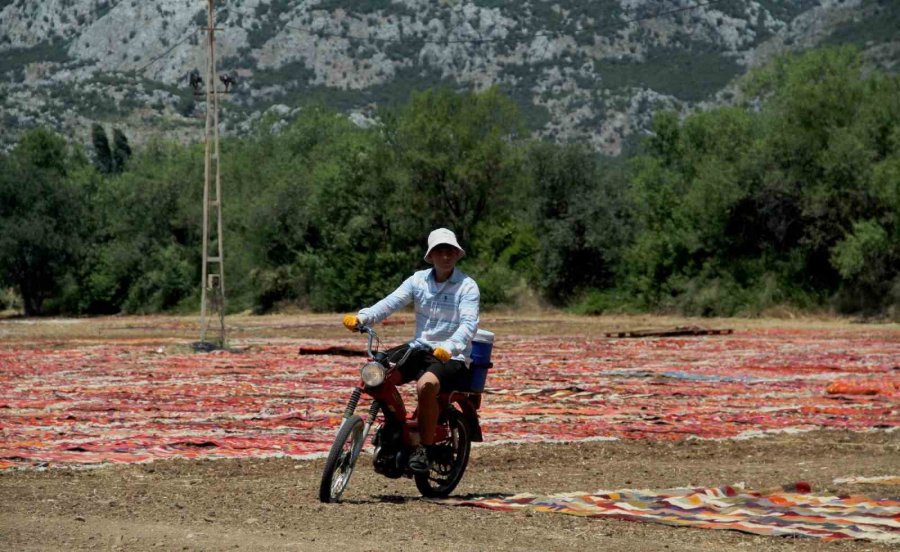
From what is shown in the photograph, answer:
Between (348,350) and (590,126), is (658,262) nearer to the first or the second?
(348,350)

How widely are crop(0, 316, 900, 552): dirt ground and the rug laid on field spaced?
0.21 m

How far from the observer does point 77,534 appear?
902 centimetres

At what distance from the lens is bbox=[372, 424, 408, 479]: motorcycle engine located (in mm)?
10969

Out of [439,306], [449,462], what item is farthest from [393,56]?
[439,306]

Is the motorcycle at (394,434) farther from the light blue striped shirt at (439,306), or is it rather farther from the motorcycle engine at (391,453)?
the light blue striped shirt at (439,306)

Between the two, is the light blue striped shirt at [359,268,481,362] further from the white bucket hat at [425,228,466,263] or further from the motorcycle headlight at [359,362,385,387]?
the motorcycle headlight at [359,362,385,387]

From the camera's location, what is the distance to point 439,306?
36.3ft

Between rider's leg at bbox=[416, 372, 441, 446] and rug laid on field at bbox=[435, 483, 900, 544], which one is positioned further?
rider's leg at bbox=[416, 372, 441, 446]

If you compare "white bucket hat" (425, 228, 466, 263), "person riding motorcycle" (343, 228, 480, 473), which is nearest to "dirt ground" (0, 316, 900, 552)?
"person riding motorcycle" (343, 228, 480, 473)

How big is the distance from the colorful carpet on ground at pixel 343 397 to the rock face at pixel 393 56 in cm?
13058

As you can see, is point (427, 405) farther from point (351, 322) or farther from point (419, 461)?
point (351, 322)

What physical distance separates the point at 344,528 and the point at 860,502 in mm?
3890

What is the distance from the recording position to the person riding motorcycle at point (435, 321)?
10.8 metres

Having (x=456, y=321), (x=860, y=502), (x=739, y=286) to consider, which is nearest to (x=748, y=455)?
(x=860, y=502)
